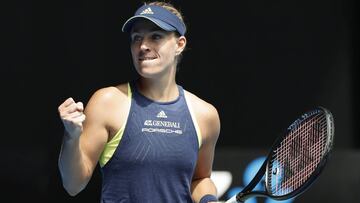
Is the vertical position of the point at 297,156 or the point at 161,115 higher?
the point at 161,115

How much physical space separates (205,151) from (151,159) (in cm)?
43

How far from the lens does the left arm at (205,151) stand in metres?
3.81

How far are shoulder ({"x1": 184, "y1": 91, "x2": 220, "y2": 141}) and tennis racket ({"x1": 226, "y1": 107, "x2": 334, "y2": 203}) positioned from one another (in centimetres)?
35

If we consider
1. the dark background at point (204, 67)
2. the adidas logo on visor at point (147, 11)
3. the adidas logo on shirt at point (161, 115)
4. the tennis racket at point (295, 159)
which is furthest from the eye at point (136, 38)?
the dark background at point (204, 67)

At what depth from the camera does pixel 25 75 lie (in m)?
5.12

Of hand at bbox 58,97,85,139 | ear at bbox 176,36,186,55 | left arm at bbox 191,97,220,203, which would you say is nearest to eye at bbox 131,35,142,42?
ear at bbox 176,36,186,55

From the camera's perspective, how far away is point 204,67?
18.0ft

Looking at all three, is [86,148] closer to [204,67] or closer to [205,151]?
[205,151]

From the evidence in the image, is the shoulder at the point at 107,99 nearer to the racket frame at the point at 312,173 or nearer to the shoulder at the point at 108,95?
the shoulder at the point at 108,95

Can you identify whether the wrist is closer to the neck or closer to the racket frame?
A: the racket frame

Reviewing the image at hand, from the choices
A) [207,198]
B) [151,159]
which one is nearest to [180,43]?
[151,159]

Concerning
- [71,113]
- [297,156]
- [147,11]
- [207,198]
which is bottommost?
[207,198]

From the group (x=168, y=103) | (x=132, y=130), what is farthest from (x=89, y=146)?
(x=168, y=103)

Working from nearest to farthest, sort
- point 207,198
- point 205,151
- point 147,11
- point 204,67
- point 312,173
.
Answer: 1. point 312,173
2. point 147,11
3. point 207,198
4. point 205,151
5. point 204,67
